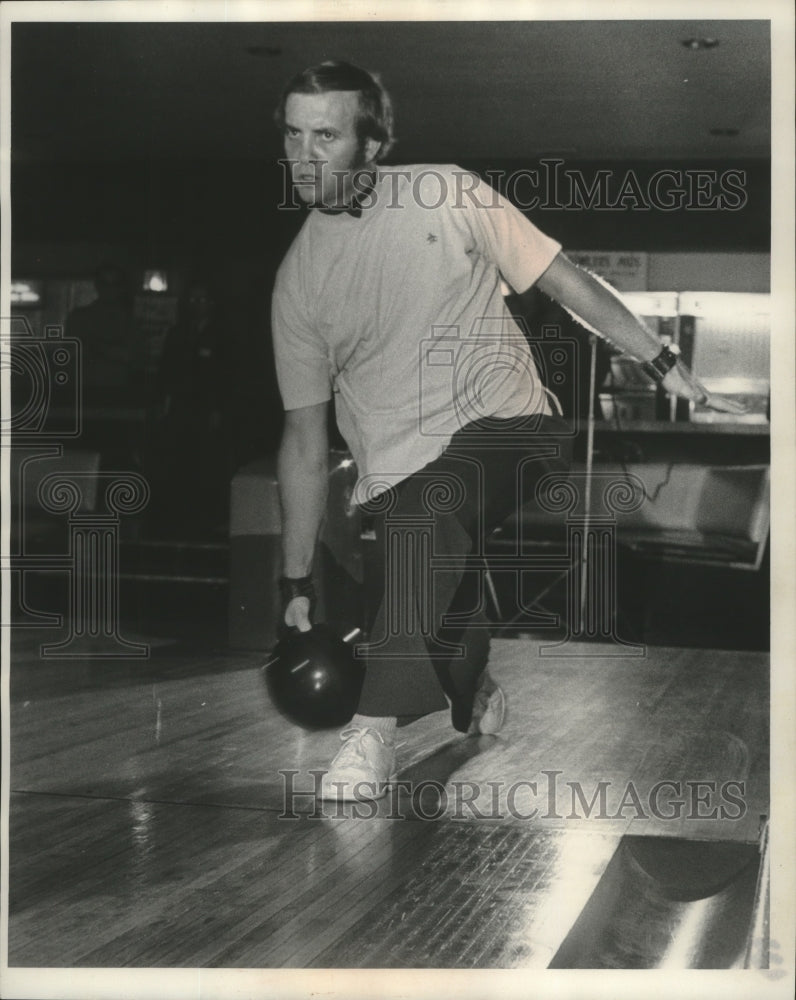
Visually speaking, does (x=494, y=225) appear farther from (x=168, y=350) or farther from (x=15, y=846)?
(x=168, y=350)

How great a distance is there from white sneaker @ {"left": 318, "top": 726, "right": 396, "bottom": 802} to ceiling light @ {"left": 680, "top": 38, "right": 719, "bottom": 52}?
155 cm

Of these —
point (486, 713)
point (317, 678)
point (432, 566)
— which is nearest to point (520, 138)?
point (432, 566)

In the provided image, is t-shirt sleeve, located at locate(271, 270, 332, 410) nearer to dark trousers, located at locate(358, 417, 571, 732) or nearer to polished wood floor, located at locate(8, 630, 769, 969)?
dark trousers, located at locate(358, 417, 571, 732)

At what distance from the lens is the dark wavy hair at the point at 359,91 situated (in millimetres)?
2746

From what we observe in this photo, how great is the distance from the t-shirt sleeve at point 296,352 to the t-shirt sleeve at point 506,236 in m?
0.42

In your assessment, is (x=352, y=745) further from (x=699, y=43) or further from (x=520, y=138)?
(x=699, y=43)

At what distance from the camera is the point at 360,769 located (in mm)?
2820

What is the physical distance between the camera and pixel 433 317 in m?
2.86

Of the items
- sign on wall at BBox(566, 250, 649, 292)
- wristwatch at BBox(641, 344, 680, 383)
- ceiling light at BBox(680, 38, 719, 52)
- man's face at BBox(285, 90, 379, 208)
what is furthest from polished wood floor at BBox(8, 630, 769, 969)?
ceiling light at BBox(680, 38, 719, 52)

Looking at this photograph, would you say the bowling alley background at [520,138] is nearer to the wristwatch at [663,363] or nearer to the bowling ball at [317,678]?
the wristwatch at [663,363]

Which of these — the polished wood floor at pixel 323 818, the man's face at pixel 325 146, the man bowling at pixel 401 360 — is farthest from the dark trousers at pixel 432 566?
the man's face at pixel 325 146

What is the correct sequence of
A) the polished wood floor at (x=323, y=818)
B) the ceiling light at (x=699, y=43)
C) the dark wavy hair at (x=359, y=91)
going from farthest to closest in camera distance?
1. the dark wavy hair at (x=359, y=91)
2. the ceiling light at (x=699, y=43)
3. the polished wood floor at (x=323, y=818)

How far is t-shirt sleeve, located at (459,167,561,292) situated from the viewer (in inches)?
111

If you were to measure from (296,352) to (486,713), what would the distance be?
104 centimetres
